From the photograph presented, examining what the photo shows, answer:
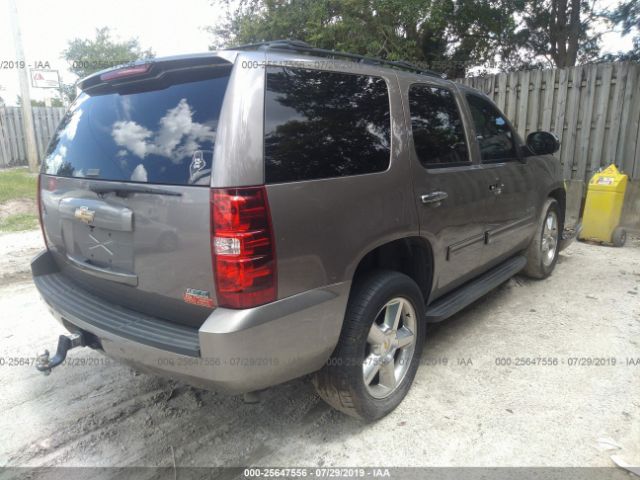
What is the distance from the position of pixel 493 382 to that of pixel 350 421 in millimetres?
1064

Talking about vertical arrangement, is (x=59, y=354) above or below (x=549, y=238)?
above

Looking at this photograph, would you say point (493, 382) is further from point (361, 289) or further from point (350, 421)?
point (361, 289)

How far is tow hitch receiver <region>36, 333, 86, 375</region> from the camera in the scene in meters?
2.16

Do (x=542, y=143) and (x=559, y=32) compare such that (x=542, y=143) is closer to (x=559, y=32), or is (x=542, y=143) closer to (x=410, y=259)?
(x=410, y=259)

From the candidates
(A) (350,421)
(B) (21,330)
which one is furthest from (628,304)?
(B) (21,330)

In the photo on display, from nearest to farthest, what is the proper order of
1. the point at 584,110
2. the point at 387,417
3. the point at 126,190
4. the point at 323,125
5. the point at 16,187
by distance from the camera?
the point at 126,190 < the point at 323,125 < the point at 387,417 < the point at 584,110 < the point at 16,187

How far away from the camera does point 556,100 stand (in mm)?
7516

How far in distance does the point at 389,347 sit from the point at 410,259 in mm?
606

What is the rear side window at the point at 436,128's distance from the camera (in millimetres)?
2877

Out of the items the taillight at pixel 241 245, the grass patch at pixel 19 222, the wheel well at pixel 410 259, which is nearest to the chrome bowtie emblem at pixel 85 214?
the taillight at pixel 241 245

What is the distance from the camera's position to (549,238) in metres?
4.99

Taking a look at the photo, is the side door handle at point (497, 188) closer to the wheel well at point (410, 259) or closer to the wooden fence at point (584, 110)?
the wheel well at point (410, 259)

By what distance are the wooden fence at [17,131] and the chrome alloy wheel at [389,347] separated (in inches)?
567

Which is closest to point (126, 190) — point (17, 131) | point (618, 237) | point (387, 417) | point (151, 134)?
point (151, 134)
